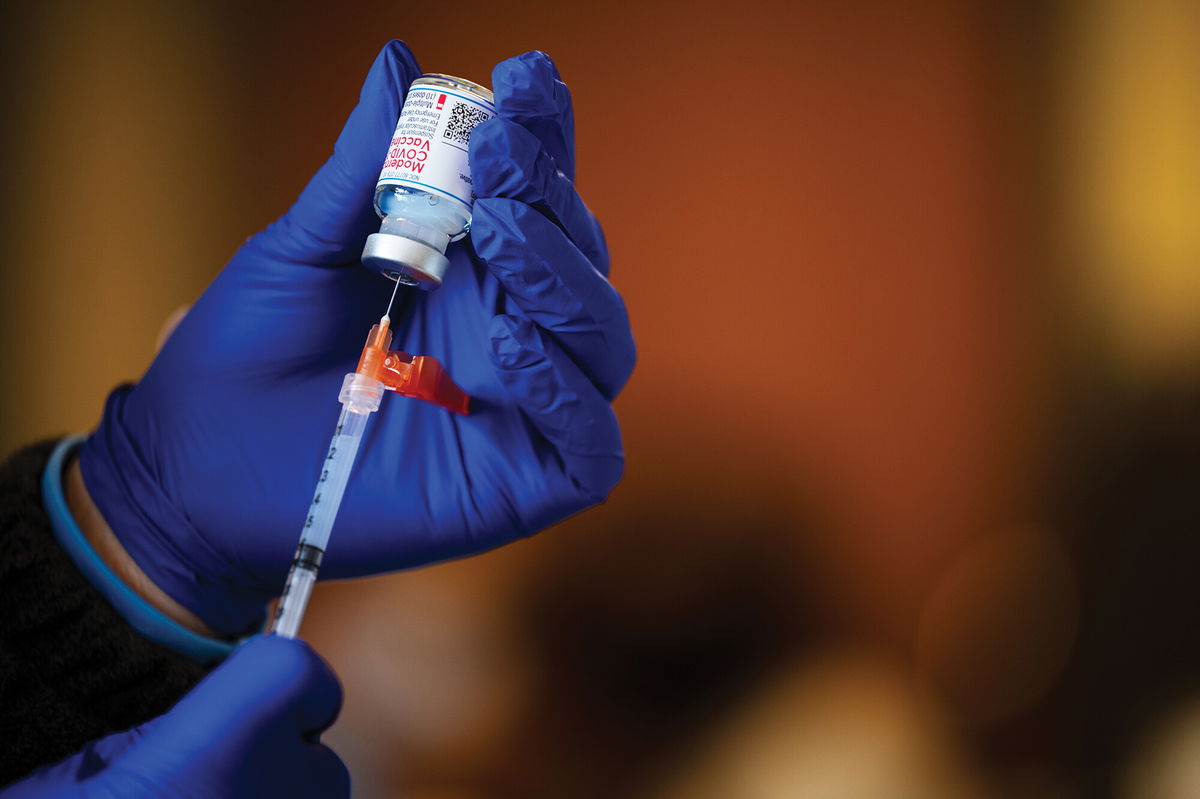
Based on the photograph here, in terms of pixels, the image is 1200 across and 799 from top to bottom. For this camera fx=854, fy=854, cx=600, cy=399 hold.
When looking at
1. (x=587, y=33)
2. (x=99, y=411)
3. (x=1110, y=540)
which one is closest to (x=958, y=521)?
(x=1110, y=540)

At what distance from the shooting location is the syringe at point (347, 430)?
0.70 meters

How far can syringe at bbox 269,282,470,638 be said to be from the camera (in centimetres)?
70

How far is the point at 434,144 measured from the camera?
708 mm

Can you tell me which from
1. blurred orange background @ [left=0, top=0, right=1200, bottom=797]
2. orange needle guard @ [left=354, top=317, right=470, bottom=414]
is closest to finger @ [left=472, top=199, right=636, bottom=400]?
orange needle guard @ [left=354, top=317, right=470, bottom=414]

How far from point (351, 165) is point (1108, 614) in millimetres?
1299

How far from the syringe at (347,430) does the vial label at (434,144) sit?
122 millimetres

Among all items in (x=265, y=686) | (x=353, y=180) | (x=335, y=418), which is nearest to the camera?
(x=265, y=686)

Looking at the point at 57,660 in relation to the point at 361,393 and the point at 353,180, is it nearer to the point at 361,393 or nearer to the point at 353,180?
the point at 361,393

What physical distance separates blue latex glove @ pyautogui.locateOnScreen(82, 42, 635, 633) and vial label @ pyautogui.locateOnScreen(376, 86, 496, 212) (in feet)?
0.38

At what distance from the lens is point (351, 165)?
83 centimetres

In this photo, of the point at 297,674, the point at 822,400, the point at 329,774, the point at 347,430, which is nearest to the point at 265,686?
the point at 297,674

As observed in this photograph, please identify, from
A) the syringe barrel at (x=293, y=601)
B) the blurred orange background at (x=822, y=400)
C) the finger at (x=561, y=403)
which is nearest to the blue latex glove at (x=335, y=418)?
the finger at (x=561, y=403)

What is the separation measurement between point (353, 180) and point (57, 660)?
528 millimetres

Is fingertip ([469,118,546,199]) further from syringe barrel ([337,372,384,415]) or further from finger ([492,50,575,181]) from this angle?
syringe barrel ([337,372,384,415])
